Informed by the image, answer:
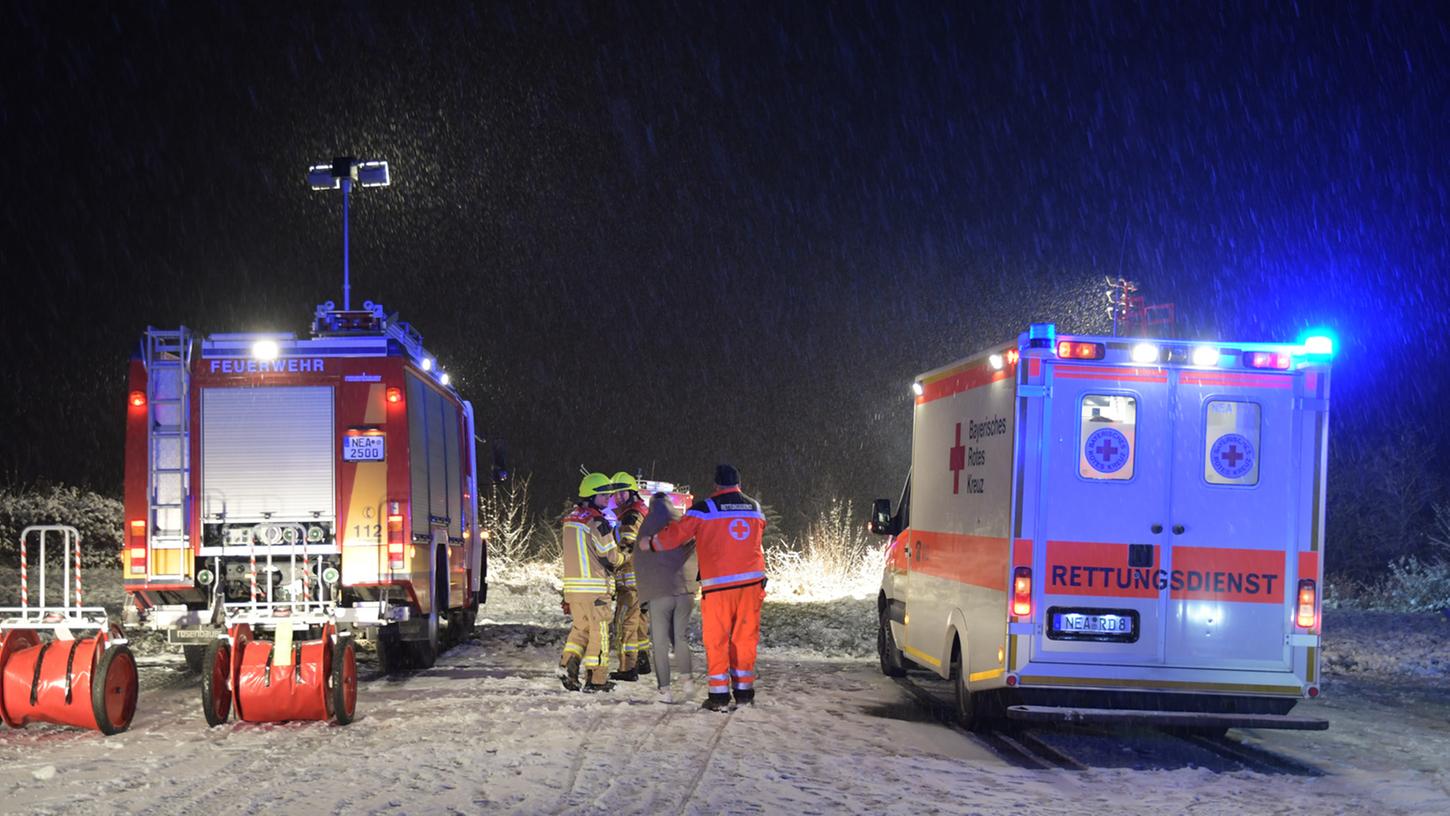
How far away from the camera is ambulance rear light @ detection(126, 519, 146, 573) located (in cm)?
1120

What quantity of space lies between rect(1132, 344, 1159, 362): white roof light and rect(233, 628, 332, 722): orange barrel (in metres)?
5.77

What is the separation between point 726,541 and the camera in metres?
10.3

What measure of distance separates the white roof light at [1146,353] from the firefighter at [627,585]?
15.1ft

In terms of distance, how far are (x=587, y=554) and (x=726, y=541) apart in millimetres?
1385

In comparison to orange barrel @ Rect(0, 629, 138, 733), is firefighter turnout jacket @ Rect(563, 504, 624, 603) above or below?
above

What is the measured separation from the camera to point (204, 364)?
11633mm

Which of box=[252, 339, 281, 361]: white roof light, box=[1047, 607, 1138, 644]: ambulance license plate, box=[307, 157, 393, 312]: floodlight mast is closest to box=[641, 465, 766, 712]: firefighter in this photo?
box=[1047, 607, 1138, 644]: ambulance license plate

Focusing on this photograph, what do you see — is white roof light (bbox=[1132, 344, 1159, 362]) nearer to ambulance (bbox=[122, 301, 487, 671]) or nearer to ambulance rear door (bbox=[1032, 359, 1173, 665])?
ambulance rear door (bbox=[1032, 359, 1173, 665])

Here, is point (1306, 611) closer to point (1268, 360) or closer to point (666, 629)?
point (1268, 360)

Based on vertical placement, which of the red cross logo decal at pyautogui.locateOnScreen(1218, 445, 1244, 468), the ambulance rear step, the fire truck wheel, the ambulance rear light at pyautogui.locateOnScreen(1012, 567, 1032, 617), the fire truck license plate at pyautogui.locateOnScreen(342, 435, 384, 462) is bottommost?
the fire truck wheel

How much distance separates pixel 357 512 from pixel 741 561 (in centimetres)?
348

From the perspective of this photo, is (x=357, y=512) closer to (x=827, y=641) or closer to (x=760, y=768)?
(x=760, y=768)

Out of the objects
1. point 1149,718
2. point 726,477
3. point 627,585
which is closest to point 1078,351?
point 1149,718

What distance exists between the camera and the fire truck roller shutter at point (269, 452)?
38.1ft
